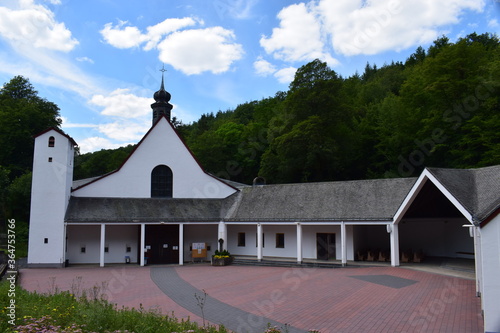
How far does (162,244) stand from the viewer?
2531 cm

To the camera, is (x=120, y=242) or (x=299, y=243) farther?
(x=120, y=242)

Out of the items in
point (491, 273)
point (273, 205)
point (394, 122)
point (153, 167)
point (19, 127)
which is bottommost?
point (491, 273)

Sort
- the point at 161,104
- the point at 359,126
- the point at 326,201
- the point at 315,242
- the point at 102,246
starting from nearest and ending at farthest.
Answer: the point at 102,246
the point at 326,201
the point at 315,242
the point at 161,104
the point at 359,126

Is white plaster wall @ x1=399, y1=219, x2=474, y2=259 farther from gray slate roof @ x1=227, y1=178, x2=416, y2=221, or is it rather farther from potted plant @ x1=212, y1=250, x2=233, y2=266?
potted plant @ x1=212, y1=250, x2=233, y2=266

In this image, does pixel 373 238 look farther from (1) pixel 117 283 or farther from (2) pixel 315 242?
(1) pixel 117 283

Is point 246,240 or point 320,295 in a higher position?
point 246,240

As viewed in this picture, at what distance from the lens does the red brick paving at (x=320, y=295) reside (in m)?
10.1

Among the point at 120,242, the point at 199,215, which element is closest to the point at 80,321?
the point at 199,215

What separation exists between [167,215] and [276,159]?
60.6 feet

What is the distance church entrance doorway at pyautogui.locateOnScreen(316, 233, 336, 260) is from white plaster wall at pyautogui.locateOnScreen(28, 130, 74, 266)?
1511 centimetres

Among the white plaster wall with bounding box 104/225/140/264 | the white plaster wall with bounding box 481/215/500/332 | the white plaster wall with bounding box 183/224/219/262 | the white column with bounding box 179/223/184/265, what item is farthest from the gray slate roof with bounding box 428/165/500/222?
the white plaster wall with bounding box 104/225/140/264

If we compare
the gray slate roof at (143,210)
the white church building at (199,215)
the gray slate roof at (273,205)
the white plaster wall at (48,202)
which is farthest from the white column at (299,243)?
the white plaster wall at (48,202)

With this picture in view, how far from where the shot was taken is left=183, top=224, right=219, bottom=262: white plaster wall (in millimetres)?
26422

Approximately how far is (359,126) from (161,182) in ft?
76.9
